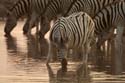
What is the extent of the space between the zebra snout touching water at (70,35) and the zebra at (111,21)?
113 inches

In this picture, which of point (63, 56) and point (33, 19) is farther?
point (33, 19)

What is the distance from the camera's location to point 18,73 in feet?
45.7

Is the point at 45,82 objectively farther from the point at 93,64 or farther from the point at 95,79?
the point at 93,64

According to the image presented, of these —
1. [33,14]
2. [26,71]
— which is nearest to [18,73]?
[26,71]

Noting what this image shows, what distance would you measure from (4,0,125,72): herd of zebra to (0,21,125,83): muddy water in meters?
0.43

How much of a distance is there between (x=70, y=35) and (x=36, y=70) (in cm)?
113

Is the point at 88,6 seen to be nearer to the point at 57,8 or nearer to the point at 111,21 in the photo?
the point at 57,8

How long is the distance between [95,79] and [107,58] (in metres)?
3.55

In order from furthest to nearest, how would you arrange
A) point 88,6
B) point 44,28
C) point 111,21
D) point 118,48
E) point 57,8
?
point 44,28
point 57,8
point 88,6
point 118,48
point 111,21

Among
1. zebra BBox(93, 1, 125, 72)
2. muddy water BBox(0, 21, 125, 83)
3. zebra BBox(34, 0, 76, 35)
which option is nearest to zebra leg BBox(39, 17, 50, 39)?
zebra BBox(34, 0, 76, 35)

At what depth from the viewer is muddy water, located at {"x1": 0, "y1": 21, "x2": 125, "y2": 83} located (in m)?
13.0

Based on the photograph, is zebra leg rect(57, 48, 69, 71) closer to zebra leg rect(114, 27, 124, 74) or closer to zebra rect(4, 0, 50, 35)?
zebra leg rect(114, 27, 124, 74)

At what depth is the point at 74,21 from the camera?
578 inches

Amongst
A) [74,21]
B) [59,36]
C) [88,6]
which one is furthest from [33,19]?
[59,36]
